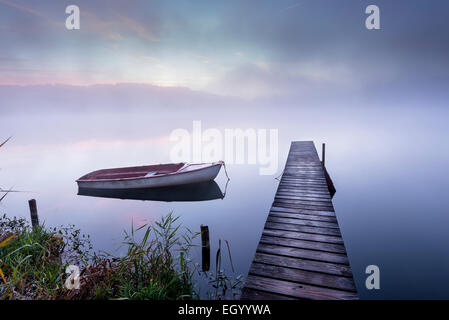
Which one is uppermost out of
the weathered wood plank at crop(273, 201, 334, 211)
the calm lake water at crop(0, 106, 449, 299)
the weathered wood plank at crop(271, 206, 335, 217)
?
the weathered wood plank at crop(273, 201, 334, 211)

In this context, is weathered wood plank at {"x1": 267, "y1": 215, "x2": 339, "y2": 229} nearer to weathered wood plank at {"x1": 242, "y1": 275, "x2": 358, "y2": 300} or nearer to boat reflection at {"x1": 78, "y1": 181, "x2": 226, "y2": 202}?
weathered wood plank at {"x1": 242, "y1": 275, "x2": 358, "y2": 300}

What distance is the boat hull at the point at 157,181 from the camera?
11547 millimetres

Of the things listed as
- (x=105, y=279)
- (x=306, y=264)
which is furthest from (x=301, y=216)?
(x=105, y=279)

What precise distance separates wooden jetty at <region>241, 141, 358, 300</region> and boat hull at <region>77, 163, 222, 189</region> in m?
6.30

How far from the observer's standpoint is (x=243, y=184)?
1585 cm

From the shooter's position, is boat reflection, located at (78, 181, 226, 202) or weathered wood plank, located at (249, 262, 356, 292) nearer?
weathered wood plank, located at (249, 262, 356, 292)

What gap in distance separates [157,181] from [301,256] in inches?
362

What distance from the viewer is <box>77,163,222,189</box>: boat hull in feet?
37.9

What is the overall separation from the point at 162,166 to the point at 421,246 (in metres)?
12.4

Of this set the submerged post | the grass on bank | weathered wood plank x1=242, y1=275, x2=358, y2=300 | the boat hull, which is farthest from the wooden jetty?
the boat hull

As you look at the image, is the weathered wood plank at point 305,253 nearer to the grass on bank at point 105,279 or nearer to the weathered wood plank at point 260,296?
the weathered wood plank at point 260,296
